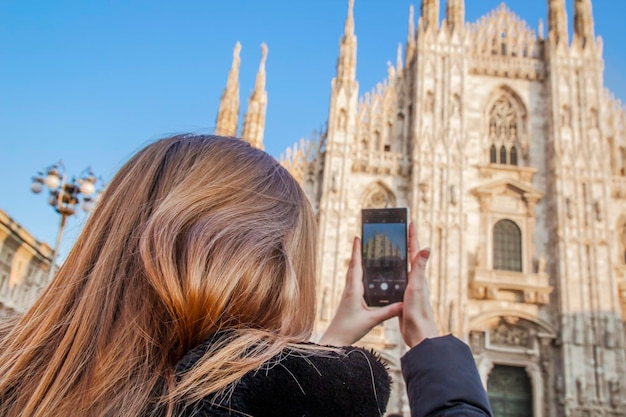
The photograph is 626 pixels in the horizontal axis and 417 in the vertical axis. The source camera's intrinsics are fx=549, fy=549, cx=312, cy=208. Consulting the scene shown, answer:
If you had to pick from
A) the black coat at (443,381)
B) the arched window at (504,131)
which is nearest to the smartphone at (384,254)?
the black coat at (443,381)

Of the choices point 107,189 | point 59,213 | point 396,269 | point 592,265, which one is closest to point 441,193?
point 592,265

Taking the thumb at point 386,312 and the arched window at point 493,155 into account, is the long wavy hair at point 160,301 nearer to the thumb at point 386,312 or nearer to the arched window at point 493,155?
the thumb at point 386,312

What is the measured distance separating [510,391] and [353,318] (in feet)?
53.3

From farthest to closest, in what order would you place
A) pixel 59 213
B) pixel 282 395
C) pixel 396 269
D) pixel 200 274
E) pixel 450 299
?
pixel 450 299, pixel 59 213, pixel 396 269, pixel 200 274, pixel 282 395

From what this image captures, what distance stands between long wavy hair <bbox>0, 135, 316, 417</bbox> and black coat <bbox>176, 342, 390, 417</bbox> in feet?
0.08

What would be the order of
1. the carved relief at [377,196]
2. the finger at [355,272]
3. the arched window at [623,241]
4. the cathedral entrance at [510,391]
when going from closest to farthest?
the finger at [355,272] < the cathedral entrance at [510,391] < the arched window at [623,241] < the carved relief at [377,196]

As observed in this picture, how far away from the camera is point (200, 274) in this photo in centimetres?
103

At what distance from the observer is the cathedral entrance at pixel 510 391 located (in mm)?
15703

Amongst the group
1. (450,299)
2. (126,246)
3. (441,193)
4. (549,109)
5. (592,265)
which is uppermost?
(549,109)

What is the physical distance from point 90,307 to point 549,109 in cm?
1981

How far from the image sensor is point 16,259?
48.6 feet

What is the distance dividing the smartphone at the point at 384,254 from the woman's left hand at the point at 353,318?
1.64 ft

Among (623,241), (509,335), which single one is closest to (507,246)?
(509,335)

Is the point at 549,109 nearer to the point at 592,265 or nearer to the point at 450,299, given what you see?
the point at 592,265
